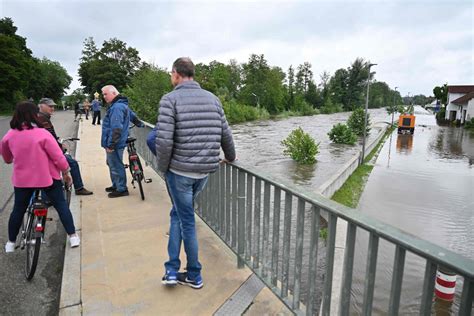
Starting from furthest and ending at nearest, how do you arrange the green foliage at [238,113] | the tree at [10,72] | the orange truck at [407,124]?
the green foliage at [238,113], the tree at [10,72], the orange truck at [407,124]

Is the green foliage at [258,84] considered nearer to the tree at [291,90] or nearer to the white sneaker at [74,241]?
the tree at [291,90]

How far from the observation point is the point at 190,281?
10.2 ft

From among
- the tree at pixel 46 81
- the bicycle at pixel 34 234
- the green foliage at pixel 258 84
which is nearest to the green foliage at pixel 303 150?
the bicycle at pixel 34 234

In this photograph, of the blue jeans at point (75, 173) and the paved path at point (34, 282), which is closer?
the paved path at point (34, 282)

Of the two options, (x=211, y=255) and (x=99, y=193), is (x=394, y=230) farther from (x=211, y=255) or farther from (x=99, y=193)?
(x=99, y=193)

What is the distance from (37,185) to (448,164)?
17648mm

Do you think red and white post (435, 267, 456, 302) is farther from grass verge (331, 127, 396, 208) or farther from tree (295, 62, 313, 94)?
tree (295, 62, 313, 94)

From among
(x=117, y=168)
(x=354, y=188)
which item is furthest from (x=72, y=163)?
(x=354, y=188)

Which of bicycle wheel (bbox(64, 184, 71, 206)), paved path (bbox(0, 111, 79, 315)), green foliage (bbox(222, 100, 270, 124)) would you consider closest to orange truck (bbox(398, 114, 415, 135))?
green foliage (bbox(222, 100, 270, 124))

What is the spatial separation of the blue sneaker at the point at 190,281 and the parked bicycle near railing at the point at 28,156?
5.41 ft

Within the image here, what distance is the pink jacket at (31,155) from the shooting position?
3.39 metres

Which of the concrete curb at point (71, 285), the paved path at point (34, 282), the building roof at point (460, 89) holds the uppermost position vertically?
the building roof at point (460, 89)

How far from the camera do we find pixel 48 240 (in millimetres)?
4594

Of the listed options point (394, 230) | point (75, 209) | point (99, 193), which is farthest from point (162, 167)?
point (99, 193)
